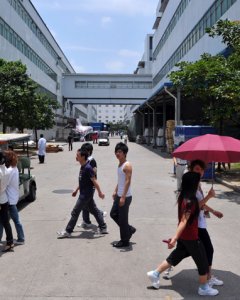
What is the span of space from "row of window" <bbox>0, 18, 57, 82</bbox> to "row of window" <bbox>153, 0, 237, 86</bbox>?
58.5 ft

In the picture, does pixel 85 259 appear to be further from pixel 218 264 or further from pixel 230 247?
pixel 230 247

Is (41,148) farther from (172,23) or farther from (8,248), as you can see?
(172,23)

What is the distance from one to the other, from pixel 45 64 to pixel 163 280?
65642 millimetres

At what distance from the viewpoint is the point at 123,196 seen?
280 inches

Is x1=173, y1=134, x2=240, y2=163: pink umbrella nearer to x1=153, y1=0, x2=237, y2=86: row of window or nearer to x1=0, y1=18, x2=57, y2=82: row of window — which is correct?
x1=153, y1=0, x2=237, y2=86: row of window

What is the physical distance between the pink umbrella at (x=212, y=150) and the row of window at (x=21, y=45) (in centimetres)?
3817

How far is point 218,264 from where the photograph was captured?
651 centimetres

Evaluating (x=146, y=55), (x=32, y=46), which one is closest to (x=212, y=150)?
(x=32, y=46)

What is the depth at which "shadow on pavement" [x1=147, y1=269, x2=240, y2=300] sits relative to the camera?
17.3 ft

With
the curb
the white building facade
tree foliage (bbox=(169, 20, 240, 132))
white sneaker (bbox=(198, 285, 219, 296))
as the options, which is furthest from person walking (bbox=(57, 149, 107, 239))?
the white building facade

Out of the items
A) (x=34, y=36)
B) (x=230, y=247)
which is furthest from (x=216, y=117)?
(x=34, y=36)

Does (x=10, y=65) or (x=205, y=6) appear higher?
(x=205, y=6)

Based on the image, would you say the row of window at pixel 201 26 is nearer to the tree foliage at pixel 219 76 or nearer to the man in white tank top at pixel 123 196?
the tree foliage at pixel 219 76

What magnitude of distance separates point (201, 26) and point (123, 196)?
3217 centimetres
